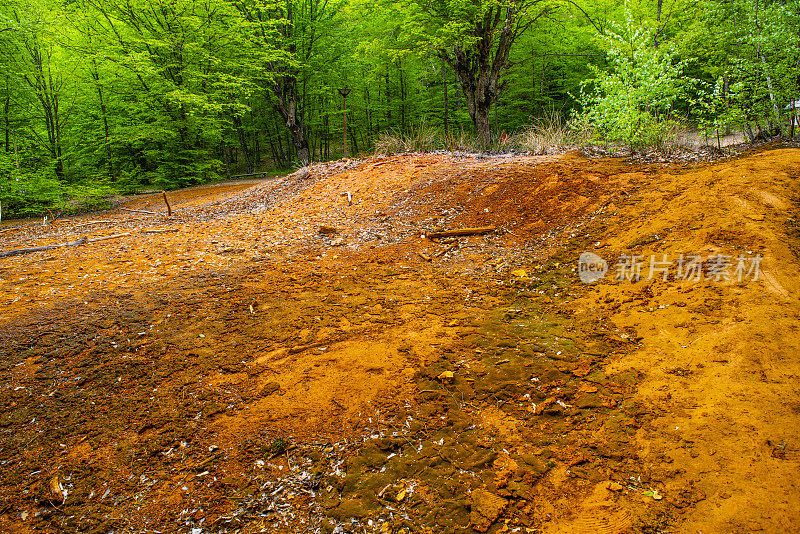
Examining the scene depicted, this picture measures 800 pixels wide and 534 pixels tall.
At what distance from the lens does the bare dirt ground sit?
5.32 ft

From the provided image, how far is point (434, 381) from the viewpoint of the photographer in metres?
2.37

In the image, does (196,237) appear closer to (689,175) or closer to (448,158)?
(448,158)

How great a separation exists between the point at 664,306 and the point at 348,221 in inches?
163

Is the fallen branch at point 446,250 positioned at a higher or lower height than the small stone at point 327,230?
lower

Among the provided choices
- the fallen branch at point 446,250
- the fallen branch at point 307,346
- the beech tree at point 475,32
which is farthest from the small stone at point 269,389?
the beech tree at point 475,32

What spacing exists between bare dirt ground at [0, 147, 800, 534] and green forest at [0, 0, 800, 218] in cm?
200

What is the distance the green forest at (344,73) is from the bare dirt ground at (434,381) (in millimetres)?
2001

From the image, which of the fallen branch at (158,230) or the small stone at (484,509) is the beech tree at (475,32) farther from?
the small stone at (484,509)

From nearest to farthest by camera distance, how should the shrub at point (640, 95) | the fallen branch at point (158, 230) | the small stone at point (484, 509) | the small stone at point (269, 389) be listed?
the small stone at point (484, 509), the small stone at point (269, 389), the shrub at point (640, 95), the fallen branch at point (158, 230)

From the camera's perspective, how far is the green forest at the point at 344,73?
5.30 meters

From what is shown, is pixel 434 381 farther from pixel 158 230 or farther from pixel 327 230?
pixel 158 230

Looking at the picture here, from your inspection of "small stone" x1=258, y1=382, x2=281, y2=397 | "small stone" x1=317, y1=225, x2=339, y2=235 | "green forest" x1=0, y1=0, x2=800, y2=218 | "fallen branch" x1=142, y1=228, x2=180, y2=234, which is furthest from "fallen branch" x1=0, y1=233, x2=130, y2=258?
"small stone" x1=258, y1=382, x2=281, y2=397

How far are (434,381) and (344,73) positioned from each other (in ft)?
53.4

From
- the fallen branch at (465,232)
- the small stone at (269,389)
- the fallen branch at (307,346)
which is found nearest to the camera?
the small stone at (269,389)
